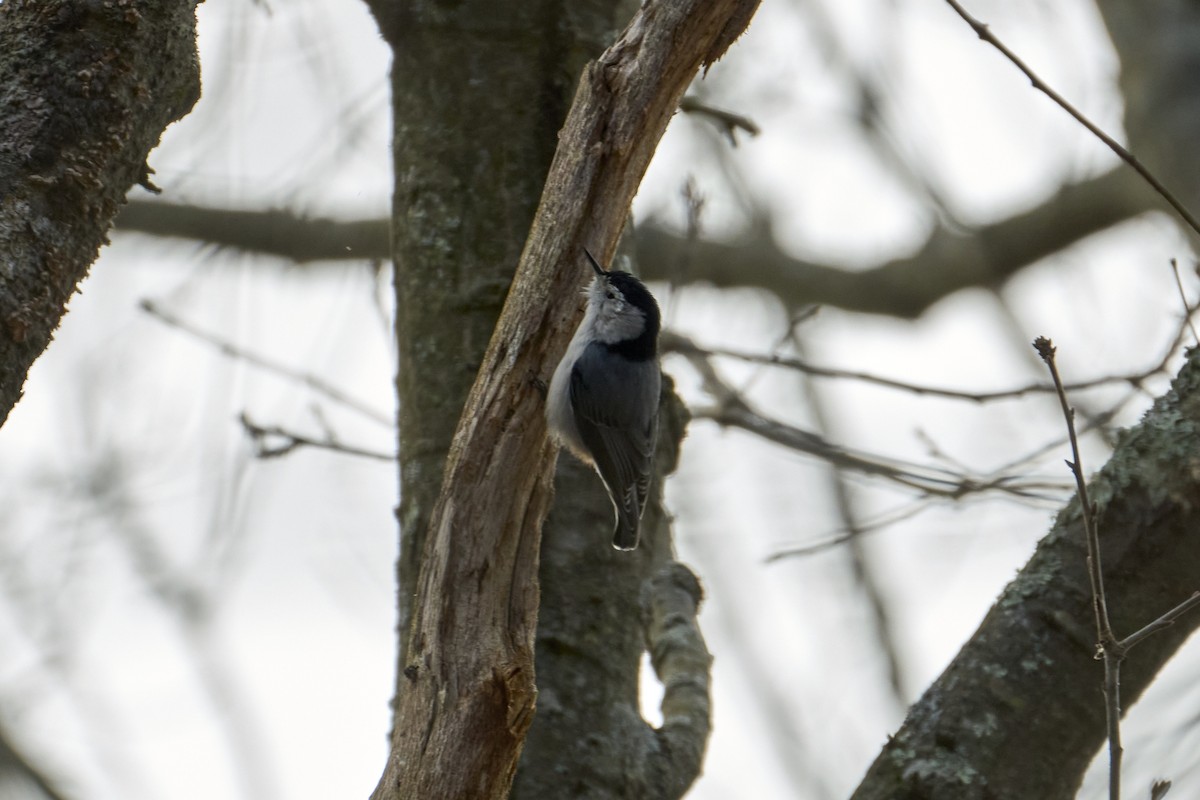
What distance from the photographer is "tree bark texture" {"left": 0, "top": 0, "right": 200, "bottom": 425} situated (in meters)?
1.77

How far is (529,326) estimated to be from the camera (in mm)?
2293

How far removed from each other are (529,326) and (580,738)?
2.92 feet

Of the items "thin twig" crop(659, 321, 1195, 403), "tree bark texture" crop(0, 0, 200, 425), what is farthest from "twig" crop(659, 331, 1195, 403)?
"tree bark texture" crop(0, 0, 200, 425)

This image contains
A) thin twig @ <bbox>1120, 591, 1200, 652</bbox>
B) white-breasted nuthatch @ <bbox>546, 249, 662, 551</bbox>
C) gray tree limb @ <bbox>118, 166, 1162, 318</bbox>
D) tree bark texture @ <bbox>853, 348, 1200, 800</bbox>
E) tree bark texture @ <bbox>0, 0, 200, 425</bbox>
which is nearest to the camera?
thin twig @ <bbox>1120, 591, 1200, 652</bbox>

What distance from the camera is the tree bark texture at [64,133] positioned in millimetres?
1772

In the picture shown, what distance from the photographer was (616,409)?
11.5ft

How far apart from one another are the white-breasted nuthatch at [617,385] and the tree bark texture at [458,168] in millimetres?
311

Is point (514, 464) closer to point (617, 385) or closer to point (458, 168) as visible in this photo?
point (458, 168)

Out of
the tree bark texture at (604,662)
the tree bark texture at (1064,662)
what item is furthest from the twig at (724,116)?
the tree bark texture at (1064,662)

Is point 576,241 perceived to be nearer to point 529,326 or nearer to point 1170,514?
point 529,326

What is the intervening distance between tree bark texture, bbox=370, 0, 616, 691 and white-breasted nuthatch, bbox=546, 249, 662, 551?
12.3 inches

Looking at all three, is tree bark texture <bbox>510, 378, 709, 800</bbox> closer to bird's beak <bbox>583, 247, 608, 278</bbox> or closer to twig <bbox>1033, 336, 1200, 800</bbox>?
bird's beak <bbox>583, 247, 608, 278</bbox>

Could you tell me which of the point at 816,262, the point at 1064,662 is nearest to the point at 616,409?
the point at 1064,662

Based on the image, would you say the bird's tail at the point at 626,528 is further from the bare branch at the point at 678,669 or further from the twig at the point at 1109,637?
the twig at the point at 1109,637
